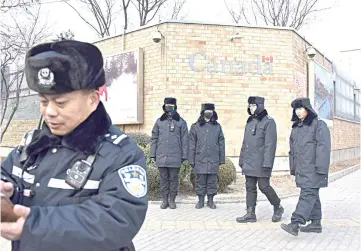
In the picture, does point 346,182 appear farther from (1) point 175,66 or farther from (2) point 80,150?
(2) point 80,150

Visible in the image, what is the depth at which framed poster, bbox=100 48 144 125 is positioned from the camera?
12.5 meters

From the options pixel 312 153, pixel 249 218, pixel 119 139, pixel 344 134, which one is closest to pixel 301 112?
pixel 312 153

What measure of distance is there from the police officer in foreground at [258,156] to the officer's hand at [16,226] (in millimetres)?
5126

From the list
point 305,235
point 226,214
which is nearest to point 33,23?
point 226,214

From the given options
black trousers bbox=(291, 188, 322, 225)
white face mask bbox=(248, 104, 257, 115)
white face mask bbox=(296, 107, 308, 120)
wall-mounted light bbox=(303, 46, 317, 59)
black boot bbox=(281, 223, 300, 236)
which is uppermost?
wall-mounted light bbox=(303, 46, 317, 59)

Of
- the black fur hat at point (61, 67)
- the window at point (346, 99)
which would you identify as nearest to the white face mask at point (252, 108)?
the black fur hat at point (61, 67)

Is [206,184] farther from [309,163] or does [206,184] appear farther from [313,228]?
[309,163]

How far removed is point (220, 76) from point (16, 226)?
11.1 metres

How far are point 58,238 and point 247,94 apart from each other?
36.6 ft

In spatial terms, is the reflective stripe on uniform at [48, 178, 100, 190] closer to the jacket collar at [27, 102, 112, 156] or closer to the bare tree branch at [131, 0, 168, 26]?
the jacket collar at [27, 102, 112, 156]

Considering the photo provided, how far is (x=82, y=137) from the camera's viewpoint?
5.40 feet

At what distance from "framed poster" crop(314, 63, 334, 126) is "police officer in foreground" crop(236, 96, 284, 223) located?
8999 mm

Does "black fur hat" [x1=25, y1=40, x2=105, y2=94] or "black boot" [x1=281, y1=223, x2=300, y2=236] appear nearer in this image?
"black fur hat" [x1=25, y1=40, x2=105, y2=94]

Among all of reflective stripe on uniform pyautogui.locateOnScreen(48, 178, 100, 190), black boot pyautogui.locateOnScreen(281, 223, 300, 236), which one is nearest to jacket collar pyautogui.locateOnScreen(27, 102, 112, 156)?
reflective stripe on uniform pyautogui.locateOnScreen(48, 178, 100, 190)
